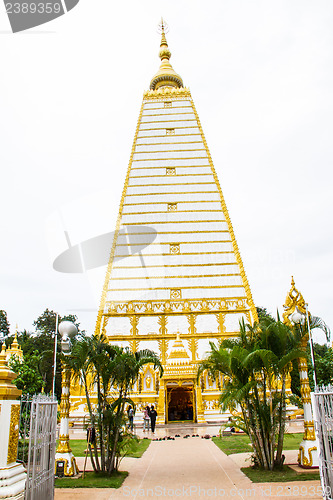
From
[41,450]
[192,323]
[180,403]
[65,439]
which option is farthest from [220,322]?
[41,450]

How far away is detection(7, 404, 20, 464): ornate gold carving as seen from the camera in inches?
201

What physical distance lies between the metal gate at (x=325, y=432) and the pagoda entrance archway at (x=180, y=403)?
52.3ft

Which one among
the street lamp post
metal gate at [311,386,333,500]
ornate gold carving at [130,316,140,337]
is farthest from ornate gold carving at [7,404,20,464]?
Answer: ornate gold carving at [130,316,140,337]

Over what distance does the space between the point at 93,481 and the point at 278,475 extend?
3.67m

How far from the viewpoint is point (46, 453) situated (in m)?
5.50

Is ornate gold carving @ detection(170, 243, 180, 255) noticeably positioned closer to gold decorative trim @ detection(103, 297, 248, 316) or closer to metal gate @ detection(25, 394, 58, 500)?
gold decorative trim @ detection(103, 297, 248, 316)

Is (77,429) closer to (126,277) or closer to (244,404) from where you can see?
(126,277)

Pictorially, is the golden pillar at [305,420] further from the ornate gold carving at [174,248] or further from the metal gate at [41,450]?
the ornate gold carving at [174,248]

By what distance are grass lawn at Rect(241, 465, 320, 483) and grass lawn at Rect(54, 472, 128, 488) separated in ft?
8.55

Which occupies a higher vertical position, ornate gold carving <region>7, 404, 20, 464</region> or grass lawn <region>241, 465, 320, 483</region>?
ornate gold carving <region>7, 404, 20, 464</region>

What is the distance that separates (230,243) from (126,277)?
784 cm

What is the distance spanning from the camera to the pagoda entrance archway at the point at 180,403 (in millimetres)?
21156

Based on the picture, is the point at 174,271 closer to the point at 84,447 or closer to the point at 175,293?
the point at 175,293

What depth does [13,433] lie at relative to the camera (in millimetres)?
5211
